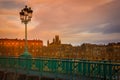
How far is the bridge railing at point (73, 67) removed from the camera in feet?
68.0

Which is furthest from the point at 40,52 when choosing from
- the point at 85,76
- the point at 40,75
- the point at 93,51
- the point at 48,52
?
the point at 85,76

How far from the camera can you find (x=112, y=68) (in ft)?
67.4

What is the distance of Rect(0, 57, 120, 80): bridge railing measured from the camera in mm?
20725

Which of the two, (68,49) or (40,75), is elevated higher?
(68,49)

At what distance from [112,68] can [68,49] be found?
785 inches

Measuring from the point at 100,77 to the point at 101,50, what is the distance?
13655 mm

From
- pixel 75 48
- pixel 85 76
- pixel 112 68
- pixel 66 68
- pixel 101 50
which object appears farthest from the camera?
pixel 75 48

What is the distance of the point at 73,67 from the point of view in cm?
2467

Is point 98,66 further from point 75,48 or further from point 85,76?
point 75,48

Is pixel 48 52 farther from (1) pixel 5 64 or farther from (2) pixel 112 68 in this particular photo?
(2) pixel 112 68

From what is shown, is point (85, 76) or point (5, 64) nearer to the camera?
point (85, 76)

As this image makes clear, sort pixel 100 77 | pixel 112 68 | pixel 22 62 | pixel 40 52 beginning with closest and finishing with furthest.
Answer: pixel 112 68 → pixel 100 77 → pixel 22 62 → pixel 40 52

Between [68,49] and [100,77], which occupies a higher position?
[68,49]

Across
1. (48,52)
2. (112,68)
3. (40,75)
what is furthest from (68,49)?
(112,68)
